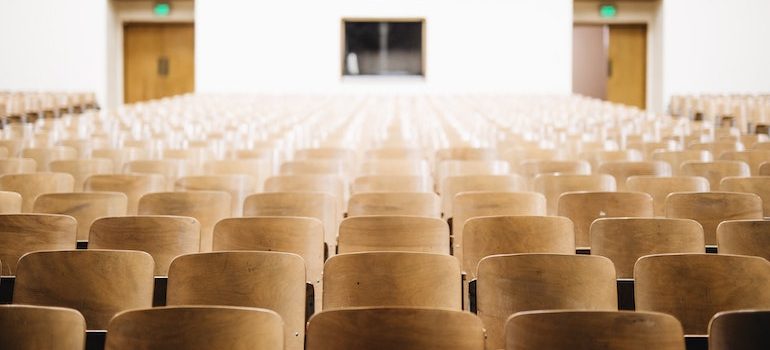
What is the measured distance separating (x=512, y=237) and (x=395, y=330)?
3.90 feet

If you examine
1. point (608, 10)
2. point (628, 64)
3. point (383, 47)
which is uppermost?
point (608, 10)

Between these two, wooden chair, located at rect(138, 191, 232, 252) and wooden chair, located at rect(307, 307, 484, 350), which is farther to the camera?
wooden chair, located at rect(138, 191, 232, 252)

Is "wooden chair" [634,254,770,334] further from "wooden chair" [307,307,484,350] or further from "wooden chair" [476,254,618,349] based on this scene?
"wooden chair" [307,307,484,350]

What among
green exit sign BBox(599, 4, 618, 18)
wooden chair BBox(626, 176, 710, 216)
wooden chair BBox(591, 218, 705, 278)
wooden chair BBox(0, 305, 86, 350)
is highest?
green exit sign BBox(599, 4, 618, 18)

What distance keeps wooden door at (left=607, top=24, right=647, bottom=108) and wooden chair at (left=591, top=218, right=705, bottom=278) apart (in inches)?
647

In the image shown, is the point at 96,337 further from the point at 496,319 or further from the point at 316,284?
the point at 496,319

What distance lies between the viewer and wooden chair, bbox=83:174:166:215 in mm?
4277

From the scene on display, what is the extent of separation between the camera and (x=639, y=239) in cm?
296

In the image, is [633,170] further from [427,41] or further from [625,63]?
[625,63]

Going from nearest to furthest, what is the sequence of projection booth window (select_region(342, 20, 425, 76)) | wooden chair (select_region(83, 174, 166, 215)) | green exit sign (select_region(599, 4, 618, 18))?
1. wooden chair (select_region(83, 174, 166, 215))
2. projection booth window (select_region(342, 20, 425, 76))
3. green exit sign (select_region(599, 4, 618, 18))

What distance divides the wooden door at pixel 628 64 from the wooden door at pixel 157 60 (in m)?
9.25

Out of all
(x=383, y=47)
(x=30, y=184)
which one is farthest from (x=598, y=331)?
(x=383, y=47)

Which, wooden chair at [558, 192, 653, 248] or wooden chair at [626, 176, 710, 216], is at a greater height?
wooden chair at [626, 176, 710, 216]

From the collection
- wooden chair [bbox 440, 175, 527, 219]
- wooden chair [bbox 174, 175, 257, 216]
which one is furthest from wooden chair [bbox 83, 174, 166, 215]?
wooden chair [bbox 440, 175, 527, 219]
